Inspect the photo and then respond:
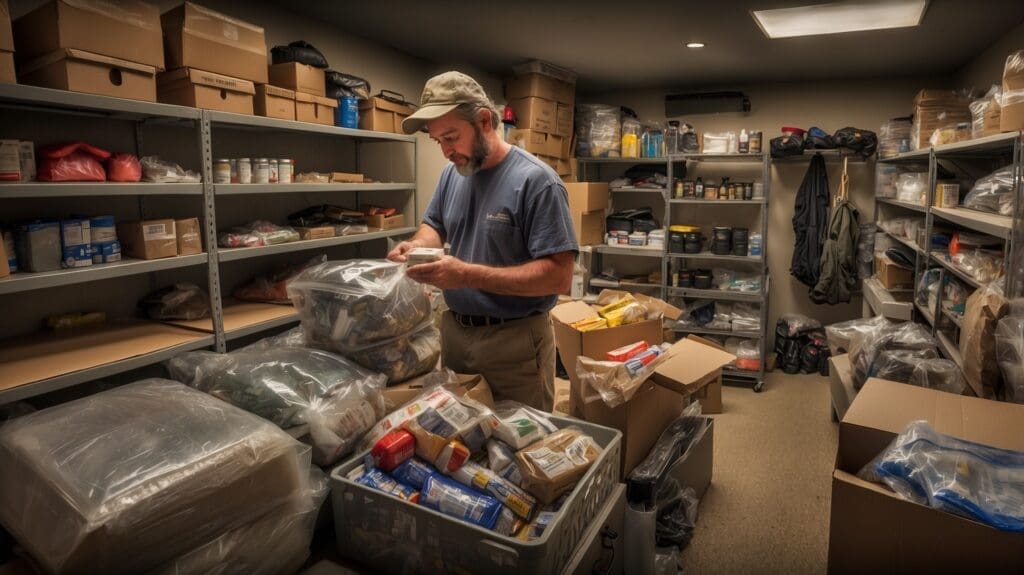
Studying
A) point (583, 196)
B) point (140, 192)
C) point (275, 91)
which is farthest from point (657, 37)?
point (140, 192)

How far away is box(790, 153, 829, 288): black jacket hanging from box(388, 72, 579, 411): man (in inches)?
148

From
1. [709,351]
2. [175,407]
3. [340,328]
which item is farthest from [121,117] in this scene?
[709,351]

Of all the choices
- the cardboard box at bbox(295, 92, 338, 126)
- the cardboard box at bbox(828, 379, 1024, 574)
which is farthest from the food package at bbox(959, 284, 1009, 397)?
the cardboard box at bbox(295, 92, 338, 126)

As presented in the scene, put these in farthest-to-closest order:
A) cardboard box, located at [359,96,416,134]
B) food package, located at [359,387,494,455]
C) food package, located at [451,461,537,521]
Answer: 1. cardboard box, located at [359,96,416,134]
2. food package, located at [359,387,494,455]
3. food package, located at [451,461,537,521]

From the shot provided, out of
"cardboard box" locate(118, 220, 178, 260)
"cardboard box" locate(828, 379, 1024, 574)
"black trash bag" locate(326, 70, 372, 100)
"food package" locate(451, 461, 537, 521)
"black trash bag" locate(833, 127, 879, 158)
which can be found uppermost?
"black trash bag" locate(326, 70, 372, 100)

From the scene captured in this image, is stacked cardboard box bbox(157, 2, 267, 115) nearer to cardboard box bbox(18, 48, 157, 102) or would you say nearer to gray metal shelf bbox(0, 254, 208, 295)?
cardboard box bbox(18, 48, 157, 102)

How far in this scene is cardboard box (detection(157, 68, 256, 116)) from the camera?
216cm

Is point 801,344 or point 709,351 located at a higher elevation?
point 709,351

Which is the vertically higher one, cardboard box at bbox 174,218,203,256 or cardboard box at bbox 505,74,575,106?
cardboard box at bbox 505,74,575,106

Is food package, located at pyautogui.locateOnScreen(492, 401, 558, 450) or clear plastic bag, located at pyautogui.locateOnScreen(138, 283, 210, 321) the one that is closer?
food package, located at pyautogui.locateOnScreen(492, 401, 558, 450)

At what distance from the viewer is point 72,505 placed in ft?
2.88

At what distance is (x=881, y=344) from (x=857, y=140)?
2.23 m

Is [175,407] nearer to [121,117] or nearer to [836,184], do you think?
[121,117]

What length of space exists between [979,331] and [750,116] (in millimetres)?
3408
